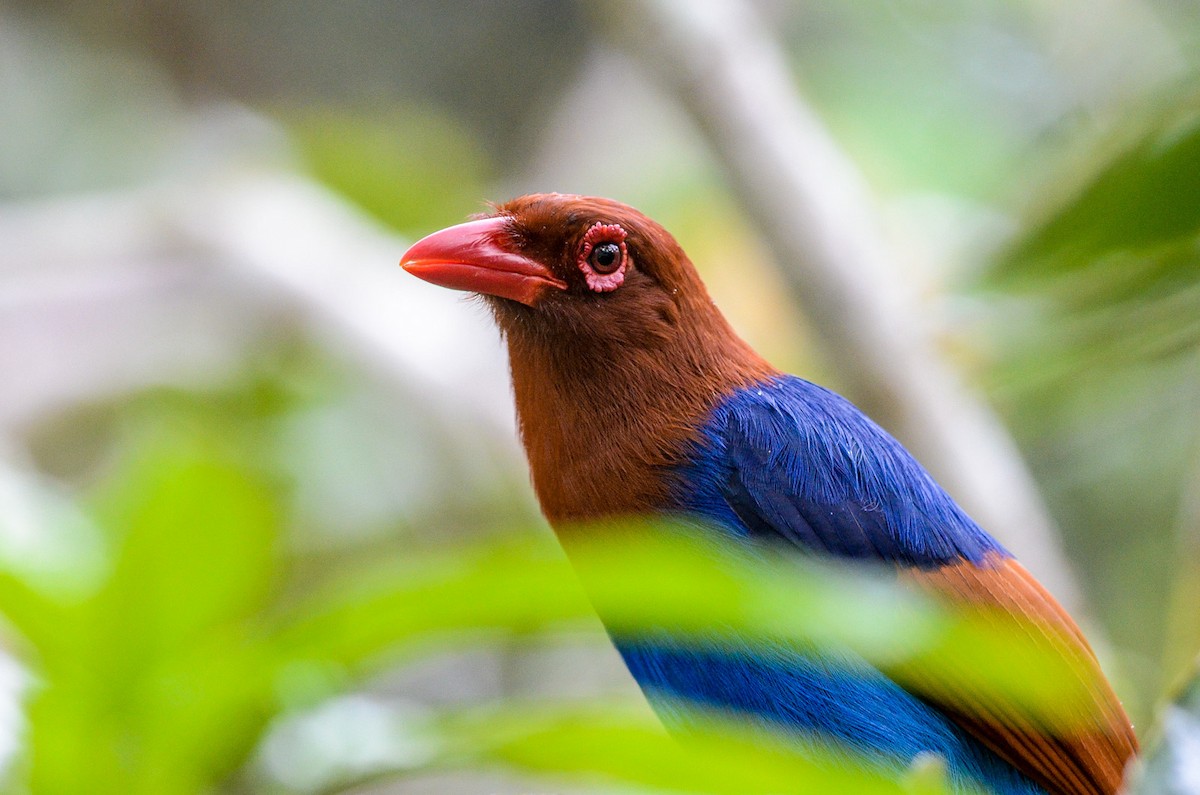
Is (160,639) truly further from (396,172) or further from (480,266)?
(396,172)

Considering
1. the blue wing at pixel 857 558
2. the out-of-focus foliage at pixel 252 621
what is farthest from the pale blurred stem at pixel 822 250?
the out-of-focus foliage at pixel 252 621

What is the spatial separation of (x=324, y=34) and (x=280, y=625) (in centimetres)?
963

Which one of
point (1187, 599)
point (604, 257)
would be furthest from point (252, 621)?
point (1187, 599)

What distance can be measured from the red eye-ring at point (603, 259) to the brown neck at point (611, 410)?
0.13m

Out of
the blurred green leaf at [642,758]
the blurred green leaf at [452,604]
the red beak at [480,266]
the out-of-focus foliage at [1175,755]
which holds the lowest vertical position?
the out-of-focus foliage at [1175,755]

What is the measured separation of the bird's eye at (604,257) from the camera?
8.37 ft

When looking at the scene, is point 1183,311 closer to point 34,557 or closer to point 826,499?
point 826,499

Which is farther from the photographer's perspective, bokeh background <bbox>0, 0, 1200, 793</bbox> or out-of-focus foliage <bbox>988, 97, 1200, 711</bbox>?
out-of-focus foliage <bbox>988, 97, 1200, 711</bbox>

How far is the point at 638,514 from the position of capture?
7.82 feet

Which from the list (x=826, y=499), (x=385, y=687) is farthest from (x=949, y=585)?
(x=385, y=687)

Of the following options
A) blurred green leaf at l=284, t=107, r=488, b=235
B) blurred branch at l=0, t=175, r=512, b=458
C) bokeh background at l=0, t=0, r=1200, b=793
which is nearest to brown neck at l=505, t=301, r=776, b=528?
bokeh background at l=0, t=0, r=1200, b=793

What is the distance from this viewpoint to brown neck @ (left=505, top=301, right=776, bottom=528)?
2.43 meters

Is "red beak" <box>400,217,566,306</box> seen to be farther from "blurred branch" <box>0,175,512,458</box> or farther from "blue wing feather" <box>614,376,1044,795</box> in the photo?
"blurred branch" <box>0,175,512,458</box>

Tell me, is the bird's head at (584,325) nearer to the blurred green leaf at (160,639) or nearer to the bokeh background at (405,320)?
the bokeh background at (405,320)
